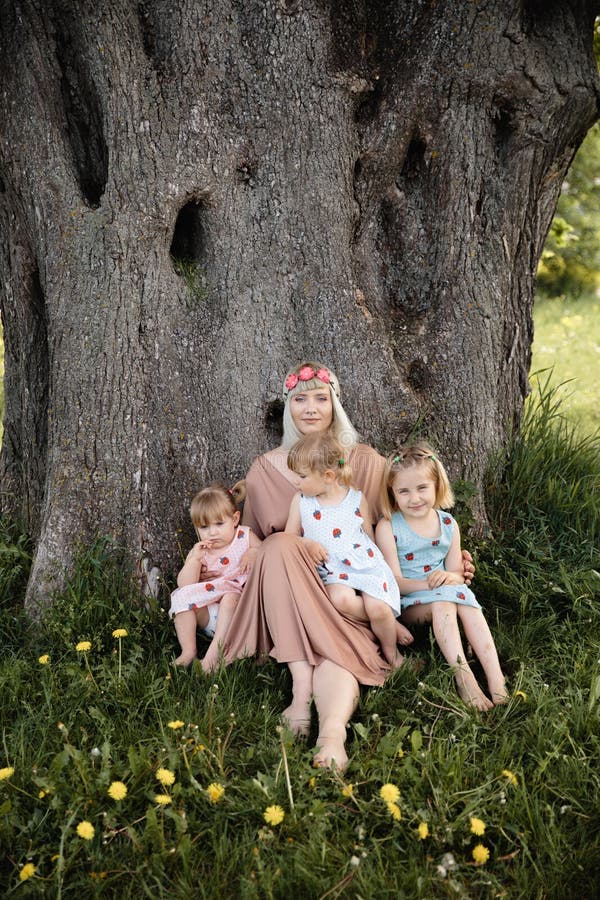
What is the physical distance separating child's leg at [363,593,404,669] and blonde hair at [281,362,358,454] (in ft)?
2.43

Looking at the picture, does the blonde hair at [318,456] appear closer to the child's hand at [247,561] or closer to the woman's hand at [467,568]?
the child's hand at [247,561]

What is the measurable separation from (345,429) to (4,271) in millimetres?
1990

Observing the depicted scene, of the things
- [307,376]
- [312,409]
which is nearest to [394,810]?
[312,409]

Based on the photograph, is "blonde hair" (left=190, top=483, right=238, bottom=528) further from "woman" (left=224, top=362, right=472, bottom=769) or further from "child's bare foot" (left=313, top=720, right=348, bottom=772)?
"child's bare foot" (left=313, top=720, right=348, bottom=772)

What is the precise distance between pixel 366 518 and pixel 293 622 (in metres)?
0.69

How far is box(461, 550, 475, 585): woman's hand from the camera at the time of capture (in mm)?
3703

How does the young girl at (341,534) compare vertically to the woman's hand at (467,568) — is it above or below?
above

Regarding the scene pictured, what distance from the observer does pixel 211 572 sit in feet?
12.2

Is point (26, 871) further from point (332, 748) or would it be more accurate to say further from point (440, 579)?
point (440, 579)

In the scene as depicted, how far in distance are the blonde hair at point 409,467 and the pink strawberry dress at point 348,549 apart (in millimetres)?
141

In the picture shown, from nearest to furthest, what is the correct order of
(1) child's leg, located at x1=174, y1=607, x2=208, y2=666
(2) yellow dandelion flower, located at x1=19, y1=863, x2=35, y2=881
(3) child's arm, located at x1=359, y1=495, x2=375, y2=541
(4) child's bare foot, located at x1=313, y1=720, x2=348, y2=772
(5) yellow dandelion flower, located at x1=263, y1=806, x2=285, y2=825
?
(2) yellow dandelion flower, located at x1=19, y1=863, x2=35, y2=881
(5) yellow dandelion flower, located at x1=263, y1=806, x2=285, y2=825
(4) child's bare foot, located at x1=313, y1=720, x2=348, y2=772
(1) child's leg, located at x1=174, y1=607, x2=208, y2=666
(3) child's arm, located at x1=359, y1=495, x2=375, y2=541

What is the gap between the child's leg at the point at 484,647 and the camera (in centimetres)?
331

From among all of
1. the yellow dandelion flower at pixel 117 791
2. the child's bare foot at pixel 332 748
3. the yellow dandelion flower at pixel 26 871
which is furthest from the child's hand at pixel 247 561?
the yellow dandelion flower at pixel 26 871

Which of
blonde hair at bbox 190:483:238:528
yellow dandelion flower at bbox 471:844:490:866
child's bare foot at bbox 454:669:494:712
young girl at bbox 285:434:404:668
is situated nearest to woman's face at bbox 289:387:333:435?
young girl at bbox 285:434:404:668
